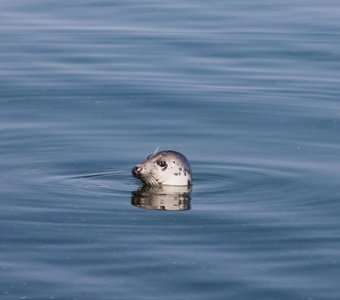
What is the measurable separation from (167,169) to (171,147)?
5.42 ft

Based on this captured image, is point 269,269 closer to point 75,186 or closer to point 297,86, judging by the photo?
point 75,186

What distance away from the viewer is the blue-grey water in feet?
38.5

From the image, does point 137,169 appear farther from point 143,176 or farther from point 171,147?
point 171,147

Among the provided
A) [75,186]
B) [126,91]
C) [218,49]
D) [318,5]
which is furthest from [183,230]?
[318,5]

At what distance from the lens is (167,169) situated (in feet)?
47.6

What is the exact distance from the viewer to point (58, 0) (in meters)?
27.0

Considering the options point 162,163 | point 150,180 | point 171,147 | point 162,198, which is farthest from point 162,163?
point 171,147

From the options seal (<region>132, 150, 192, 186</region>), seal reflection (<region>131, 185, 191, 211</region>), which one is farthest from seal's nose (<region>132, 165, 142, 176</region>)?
seal reflection (<region>131, 185, 191, 211</region>)

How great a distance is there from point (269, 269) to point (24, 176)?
3979 millimetres

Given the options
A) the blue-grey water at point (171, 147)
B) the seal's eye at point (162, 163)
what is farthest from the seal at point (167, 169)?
the blue-grey water at point (171, 147)

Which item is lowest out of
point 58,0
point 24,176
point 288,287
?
point 288,287

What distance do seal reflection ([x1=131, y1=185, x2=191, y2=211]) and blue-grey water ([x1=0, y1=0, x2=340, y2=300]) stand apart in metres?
0.05

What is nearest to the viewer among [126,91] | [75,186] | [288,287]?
[288,287]

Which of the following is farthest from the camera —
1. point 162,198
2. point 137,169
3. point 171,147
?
point 171,147
